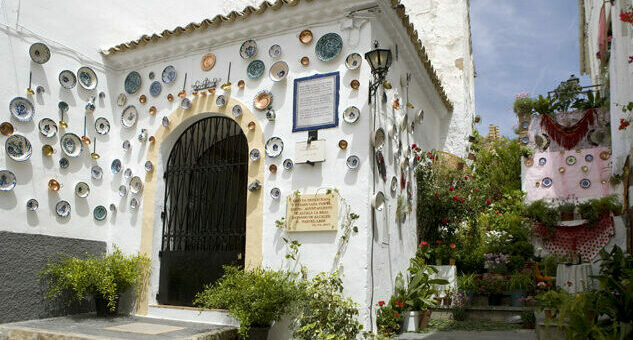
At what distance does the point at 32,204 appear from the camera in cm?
655

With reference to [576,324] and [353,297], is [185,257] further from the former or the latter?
[576,324]

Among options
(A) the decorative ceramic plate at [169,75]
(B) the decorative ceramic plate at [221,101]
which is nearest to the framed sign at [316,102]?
(B) the decorative ceramic plate at [221,101]

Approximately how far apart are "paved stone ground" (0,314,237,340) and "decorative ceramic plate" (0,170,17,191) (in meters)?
1.69

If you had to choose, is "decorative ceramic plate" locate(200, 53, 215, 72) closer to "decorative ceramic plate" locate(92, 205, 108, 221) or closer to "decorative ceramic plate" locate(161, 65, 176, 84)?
"decorative ceramic plate" locate(161, 65, 176, 84)

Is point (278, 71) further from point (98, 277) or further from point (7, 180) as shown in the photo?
point (7, 180)

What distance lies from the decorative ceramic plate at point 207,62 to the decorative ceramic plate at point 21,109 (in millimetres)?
2331

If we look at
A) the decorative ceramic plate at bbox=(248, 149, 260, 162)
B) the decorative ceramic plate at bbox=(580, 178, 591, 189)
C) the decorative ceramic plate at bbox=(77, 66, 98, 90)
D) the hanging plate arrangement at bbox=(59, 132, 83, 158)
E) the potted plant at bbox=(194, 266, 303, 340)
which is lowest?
the potted plant at bbox=(194, 266, 303, 340)

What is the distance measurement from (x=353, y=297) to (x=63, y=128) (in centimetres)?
470

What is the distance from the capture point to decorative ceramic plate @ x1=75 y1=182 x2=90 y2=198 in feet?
23.4

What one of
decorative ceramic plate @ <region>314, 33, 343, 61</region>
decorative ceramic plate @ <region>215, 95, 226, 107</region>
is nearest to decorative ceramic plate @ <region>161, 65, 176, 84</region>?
decorative ceramic plate @ <region>215, 95, 226, 107</region>

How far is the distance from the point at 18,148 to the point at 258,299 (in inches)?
149

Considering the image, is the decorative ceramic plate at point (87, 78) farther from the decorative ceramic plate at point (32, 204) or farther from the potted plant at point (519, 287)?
the potted plant at point (519, 287)

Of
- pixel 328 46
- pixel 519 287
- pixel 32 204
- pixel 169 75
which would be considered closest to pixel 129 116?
pixel 169 75

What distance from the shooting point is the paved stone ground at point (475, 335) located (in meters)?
5.95
